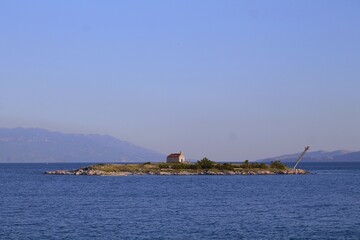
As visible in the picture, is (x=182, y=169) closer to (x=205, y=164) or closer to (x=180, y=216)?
(x=205, y=164)

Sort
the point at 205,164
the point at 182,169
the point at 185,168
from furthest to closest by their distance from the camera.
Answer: the point at 205,164 < the point at 185,168 < the point at 182,169

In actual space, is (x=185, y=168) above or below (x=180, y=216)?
above

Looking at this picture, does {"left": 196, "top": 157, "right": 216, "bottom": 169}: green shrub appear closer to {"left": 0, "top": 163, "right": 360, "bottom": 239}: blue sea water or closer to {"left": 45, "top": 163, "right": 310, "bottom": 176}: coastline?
{"left": 45, "top": 163, "right": 310, "bottom": 176}: coastline

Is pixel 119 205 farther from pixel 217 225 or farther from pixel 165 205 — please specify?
pixel 217 225

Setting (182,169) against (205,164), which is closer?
(182,169)

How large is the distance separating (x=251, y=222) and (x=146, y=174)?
341ft

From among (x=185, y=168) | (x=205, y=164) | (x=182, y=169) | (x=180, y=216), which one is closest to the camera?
(x=180, y=216)

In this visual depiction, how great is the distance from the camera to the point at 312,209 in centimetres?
6512

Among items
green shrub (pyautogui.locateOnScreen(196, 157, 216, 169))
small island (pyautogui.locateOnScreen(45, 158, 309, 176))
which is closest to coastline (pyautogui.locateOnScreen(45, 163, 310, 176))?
small island (pyautogui.locateOnScreen(45, 158, 309, 176))

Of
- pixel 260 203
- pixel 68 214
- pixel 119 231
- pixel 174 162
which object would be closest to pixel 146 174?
pixel 174 162

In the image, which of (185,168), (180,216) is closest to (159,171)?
(185,168)

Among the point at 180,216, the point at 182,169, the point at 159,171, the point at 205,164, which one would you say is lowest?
the point at 180,216

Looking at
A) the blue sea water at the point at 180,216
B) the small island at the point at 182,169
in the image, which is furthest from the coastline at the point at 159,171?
the blue sea water at the point at 180,216

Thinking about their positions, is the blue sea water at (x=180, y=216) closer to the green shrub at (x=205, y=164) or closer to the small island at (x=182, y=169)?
the small island at (x=182, y=169)
